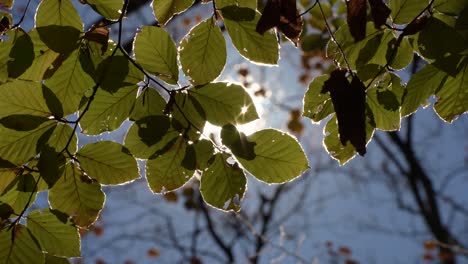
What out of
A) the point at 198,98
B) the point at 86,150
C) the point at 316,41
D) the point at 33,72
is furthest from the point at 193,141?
the point at 316,41

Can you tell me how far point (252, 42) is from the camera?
0.72 m

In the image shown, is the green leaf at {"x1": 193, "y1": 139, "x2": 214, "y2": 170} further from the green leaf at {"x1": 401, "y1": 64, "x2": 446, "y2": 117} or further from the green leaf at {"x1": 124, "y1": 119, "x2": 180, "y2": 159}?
the green leaf at {"x1": 401, "y1": 64, "x2": 446, "y2": 117}

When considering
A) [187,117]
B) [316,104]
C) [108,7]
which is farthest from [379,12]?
[108,7]

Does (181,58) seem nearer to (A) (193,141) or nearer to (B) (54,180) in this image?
(A) (193,141)

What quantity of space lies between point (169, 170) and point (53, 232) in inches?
9.2

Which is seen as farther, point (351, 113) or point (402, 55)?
point (402, 55)

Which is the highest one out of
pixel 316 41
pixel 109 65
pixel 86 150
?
pixel 109 65

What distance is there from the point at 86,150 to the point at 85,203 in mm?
101

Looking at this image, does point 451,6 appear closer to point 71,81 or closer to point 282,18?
point 282,18

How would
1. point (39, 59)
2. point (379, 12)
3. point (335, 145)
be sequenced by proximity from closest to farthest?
point (379, 12), point (39, 59), point (335, 145)

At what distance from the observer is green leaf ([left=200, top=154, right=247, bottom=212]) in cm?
73

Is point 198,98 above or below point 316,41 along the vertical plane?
above

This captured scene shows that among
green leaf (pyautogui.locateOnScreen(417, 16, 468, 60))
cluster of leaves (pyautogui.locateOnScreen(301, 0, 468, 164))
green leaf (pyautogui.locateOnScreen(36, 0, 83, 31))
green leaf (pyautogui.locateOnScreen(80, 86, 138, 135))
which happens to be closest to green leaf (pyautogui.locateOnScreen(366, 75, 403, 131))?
cluster of leaves (pyautogui.locateOnScreen(301, 0, 468, 164))

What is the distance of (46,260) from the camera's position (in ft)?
2.51
